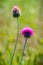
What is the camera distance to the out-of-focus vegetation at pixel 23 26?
2.20 m

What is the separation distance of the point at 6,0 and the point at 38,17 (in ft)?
2.71

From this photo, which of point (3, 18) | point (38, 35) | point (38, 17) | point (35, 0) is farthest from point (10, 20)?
point (35, 0)

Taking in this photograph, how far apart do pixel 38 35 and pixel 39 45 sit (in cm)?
28

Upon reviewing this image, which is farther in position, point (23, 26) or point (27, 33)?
point (23, 26)

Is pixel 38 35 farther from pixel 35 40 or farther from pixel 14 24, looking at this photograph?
pixel 14 24

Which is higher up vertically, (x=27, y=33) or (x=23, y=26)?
(x=27, y=33)

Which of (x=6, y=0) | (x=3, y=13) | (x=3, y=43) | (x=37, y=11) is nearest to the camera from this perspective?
(x=3, y=43)

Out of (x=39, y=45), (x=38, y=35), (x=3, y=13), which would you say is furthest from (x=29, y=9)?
(x=39, y=45)

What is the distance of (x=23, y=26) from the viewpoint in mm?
3104

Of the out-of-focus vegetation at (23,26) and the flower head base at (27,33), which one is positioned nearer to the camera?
the flower head base at (27,33)

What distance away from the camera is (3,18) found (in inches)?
134

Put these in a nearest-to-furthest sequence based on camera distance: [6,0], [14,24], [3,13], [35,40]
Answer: [35,40], [14,24], [3,13], [6,0]

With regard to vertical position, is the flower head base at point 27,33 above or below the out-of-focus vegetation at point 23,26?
above

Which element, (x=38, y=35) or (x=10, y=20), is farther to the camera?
(x=10, y=20)
